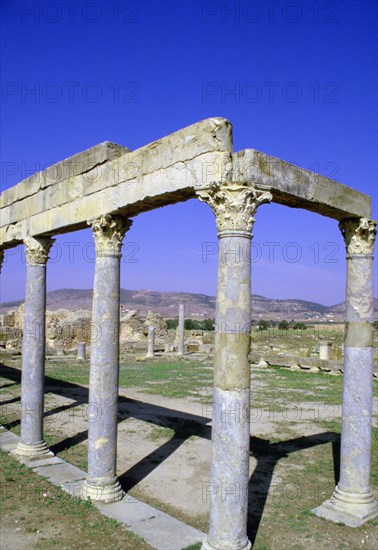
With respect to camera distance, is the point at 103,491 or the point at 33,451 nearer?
the point at 103,491

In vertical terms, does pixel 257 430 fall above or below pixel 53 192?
below

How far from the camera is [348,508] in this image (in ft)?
25.3

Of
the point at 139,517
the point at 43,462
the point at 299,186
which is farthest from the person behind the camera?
the point at 43,462

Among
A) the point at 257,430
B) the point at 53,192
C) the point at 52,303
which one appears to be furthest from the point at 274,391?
the point at 52,303

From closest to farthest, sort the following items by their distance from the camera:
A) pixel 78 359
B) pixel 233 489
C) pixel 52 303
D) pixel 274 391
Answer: pixel 233 489, pixel 274 391, pixel 78 359, pixel 52 303

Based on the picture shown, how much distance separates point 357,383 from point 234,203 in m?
3.98

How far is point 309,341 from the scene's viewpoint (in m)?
46.0

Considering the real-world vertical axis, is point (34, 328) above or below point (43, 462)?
above

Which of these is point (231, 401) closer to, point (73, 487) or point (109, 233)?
point (109, 233)

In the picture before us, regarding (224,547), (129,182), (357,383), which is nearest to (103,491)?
(224,547)

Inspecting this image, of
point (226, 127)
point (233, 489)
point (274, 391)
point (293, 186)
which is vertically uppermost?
point (226, 127)

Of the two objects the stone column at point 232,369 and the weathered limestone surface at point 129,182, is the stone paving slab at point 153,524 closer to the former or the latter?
the stone column at point 232,369

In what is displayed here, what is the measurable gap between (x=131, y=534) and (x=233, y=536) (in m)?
1.62

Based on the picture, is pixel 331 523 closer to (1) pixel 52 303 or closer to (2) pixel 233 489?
(2) pixel 233 489
